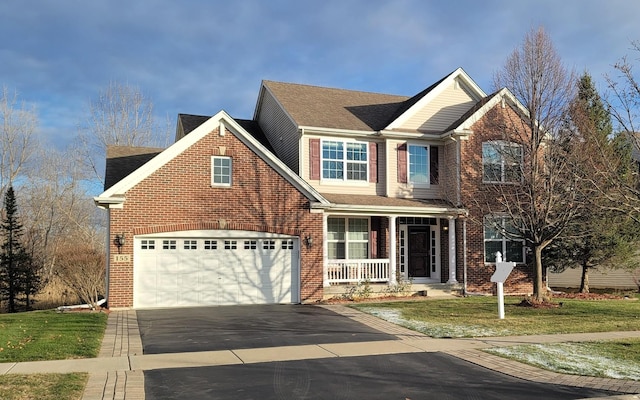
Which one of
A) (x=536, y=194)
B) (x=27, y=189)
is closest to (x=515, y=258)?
(x=536, y=194)

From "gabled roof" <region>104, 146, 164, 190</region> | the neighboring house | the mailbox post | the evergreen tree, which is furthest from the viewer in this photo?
the evergreen tree

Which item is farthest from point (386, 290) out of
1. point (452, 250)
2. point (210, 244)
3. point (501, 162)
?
point (210, 244)

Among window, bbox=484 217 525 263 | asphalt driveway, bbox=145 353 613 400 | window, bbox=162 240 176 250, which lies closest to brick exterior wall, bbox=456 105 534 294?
window, bbox=484 217 525 263

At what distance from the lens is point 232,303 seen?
17547 millimetres

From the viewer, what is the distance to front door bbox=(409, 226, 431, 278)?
2188 centimetres

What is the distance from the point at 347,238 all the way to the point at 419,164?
13.8 ft

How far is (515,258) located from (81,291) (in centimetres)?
1585

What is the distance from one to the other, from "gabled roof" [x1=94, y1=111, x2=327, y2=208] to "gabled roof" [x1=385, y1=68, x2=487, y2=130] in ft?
17.4

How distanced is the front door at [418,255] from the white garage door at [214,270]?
558 centimetres

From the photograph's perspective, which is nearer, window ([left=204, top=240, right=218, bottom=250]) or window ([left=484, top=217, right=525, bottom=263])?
window ([left=204, top=240, right=218, bottom=250])

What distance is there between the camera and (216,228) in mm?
17406

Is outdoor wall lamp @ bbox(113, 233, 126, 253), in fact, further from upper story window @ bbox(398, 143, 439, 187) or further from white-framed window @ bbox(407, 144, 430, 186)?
white-framed window @ bbox(407, 144, 430, 186)

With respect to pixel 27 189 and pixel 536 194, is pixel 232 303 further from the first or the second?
pixel 27 189

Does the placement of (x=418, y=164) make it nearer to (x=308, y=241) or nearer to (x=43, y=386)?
(x=308, y=241)
